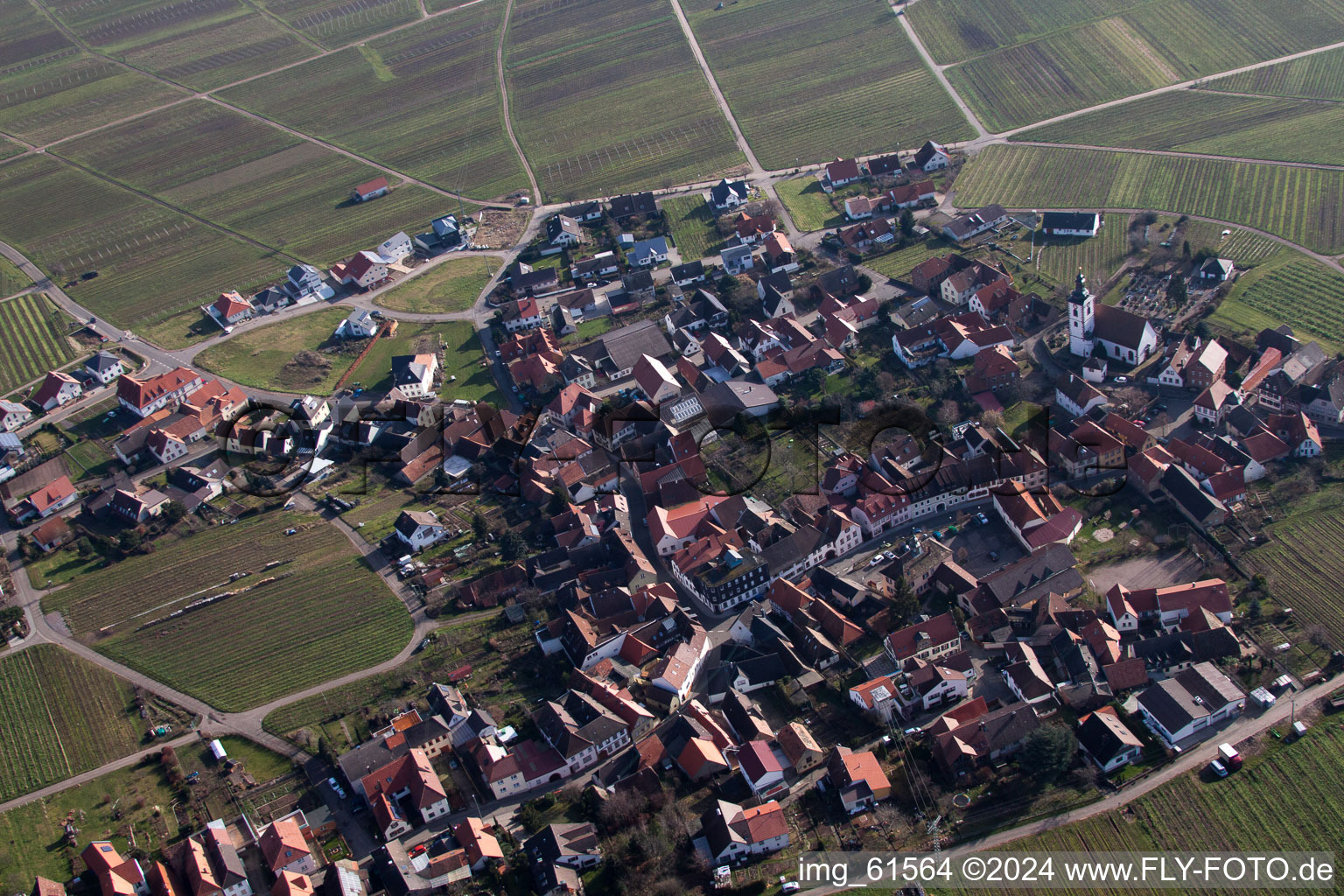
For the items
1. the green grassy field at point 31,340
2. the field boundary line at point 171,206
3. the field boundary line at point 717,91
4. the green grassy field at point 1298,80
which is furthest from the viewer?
the field boundary line at point 717,91

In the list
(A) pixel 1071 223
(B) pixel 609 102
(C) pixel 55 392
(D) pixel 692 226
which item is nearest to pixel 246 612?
(C) pixel 55 392

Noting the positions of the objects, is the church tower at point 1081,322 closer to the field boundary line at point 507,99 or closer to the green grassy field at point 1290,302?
the green grassy field at point 1290,302

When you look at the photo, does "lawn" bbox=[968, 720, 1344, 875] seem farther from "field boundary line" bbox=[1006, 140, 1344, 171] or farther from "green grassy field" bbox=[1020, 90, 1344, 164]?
"green grassy field" bbox=[1020, 90, 1344, 164]

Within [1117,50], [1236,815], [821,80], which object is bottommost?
[1236,815]

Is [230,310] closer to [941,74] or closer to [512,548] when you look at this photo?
[512,548]

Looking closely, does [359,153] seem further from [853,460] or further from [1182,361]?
[1182,361]

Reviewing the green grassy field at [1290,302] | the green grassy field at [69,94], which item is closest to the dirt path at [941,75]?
the green grassy field at [1290,302]
